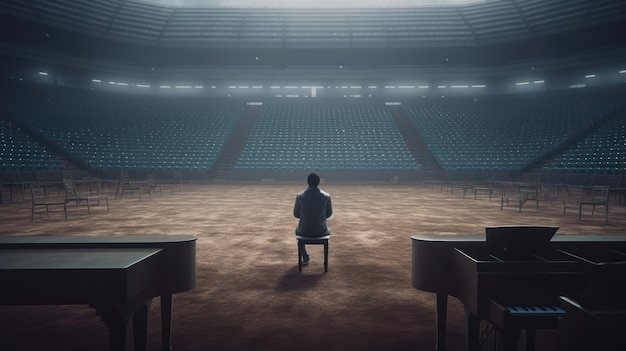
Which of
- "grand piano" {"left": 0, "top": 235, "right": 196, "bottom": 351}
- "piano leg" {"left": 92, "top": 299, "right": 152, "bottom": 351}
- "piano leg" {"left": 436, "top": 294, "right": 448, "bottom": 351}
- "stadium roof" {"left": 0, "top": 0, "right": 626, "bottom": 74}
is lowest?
"piano leg" {"left": 436, "top": 294, "right": 448, "bottom": 351}

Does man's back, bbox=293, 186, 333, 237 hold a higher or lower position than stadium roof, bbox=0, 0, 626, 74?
lower

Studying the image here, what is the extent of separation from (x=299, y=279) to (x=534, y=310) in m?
2.97

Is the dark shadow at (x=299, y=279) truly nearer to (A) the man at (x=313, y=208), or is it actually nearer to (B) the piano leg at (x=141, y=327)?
(A) the man at (x=313, y=208)

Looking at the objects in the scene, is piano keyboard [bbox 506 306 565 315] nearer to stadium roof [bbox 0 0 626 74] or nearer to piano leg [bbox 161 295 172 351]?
piano leg [bbox 161 295 172 351]

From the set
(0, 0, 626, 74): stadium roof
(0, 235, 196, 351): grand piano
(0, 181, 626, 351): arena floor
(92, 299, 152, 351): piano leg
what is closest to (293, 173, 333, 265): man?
(0, 181, 626, 351): arena floor

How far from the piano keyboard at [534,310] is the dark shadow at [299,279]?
259 centimetres

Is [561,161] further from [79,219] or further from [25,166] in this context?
[25,166]

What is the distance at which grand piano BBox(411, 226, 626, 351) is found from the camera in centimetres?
219

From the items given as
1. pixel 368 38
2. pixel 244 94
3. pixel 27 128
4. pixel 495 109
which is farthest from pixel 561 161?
pixel 27 128

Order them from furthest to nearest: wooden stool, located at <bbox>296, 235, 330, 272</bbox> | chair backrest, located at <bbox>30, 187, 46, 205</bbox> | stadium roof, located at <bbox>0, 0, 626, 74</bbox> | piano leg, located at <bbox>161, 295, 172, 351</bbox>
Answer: stadium roof, located at <bbox>0, 0, 626, 74</bbox> < chair backrest, located at <bbox>30, 187, 46, 205</bbox> < wooden stool, located at <bbox>296, 235, 330, 272</bbox> < piano leg, located at <bbox>161, 295, 172, 351</bbox>

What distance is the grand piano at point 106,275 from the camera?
7.09 feet

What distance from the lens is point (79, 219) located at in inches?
363

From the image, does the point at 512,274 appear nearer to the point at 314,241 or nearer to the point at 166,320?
the point at 166,320

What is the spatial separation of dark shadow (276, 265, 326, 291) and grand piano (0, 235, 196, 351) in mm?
1808
